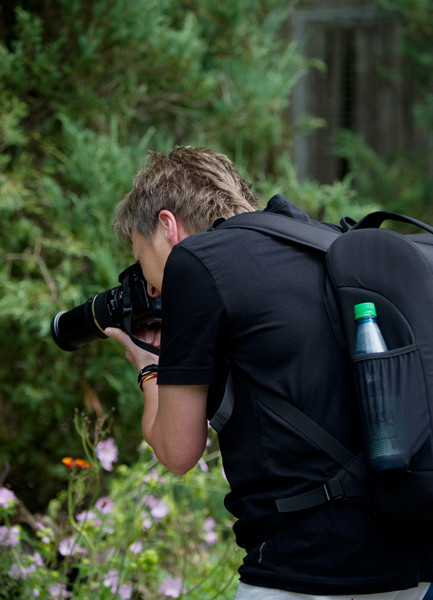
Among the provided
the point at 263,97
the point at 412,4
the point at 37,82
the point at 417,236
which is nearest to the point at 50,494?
the point at 37,82

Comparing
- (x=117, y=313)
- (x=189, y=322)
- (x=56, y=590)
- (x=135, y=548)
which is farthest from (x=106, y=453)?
(x=189, y=322)

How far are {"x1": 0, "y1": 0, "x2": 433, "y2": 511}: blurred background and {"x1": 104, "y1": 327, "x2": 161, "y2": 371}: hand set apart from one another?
163cm

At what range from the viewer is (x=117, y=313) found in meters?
1.87

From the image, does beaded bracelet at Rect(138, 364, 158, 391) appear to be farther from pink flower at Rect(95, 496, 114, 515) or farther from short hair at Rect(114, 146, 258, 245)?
pink flower at Rect(95, 496, 114, 515)

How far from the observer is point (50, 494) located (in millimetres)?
3785

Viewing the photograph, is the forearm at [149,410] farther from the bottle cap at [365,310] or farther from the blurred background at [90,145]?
the blurred background at [90,145]

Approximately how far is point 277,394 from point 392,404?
0.64 ft

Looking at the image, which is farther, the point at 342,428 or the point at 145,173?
the point at 145,173

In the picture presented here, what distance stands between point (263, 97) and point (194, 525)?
7.23ft

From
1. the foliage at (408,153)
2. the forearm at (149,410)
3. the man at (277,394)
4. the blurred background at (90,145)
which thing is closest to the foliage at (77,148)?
the blurred background at (90,145)

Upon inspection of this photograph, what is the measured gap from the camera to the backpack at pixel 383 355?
1.22 meters

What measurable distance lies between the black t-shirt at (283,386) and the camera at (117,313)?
1.56 ft

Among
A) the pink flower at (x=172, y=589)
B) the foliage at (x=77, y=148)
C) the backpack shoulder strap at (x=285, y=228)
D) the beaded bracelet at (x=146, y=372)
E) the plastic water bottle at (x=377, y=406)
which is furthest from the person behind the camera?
the foliage at (x=77, y=148)

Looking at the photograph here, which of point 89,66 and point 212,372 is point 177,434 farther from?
point 89,66
